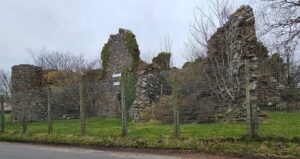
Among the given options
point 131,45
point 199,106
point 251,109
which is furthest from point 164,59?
point 251,109

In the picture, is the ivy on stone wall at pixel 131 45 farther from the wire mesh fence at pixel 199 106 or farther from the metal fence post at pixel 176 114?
the metal fence post at pixel 176 114

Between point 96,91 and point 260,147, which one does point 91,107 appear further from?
point 260,147

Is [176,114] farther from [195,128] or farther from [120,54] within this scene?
[120,54]

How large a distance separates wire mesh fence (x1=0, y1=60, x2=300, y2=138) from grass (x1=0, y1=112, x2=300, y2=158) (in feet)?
0.15

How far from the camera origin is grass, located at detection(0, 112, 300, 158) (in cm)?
1502

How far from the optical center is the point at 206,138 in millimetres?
17672

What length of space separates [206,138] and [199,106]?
4.97 feet

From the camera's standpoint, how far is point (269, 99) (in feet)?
55.4

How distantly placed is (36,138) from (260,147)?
10916mm

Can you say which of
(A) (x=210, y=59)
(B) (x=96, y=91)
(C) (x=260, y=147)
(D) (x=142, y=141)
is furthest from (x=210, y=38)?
(C) (x=260, y=147)

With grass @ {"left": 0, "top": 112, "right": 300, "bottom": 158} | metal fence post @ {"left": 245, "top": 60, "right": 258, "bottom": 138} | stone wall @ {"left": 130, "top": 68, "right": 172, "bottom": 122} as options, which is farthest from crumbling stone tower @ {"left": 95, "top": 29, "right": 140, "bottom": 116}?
metal fence post @ {"left": 245, "top": 60, "right": 258, "bottom": 138}

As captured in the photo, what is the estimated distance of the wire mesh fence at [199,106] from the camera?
1691cm

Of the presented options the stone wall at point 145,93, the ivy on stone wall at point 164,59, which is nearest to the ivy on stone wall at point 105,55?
the ivy on stone wall at point 164,59

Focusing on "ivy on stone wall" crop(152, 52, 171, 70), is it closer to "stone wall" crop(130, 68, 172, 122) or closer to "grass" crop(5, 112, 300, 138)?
"stone wall" crop(130, 68, 172, 122)
